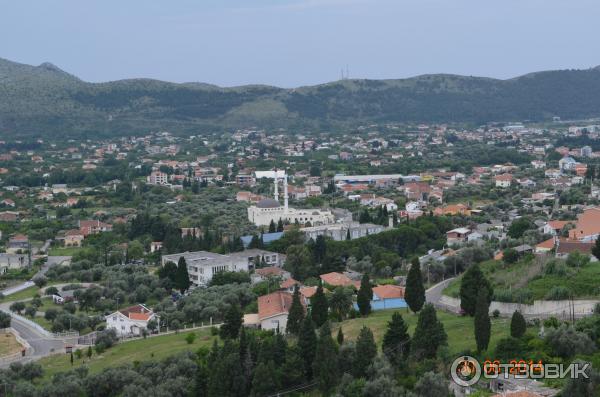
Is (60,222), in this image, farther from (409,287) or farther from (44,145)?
(44,145)

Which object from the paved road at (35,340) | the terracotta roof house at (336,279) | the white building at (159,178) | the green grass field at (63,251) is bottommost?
the green grass field at (63,251)

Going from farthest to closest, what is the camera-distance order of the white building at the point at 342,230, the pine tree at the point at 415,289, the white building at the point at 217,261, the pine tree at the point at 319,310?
the white building at the point at 342,230 → the white building at the point at 217,261 → the pine tree at the point at 415,289 → the pine tree at the point at 319,310

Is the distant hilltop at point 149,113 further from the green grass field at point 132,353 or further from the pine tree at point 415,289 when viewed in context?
the pine tree at point 415,289

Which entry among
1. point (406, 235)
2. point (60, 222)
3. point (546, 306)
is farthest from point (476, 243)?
point (60, 222)

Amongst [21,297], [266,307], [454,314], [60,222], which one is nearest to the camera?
[454,314]

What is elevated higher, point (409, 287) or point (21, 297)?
point (409, 287)

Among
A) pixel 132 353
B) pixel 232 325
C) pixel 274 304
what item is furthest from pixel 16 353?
pixel 274 304

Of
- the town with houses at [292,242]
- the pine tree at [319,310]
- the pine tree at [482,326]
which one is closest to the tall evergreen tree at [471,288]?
the town with houses at [292,242]
